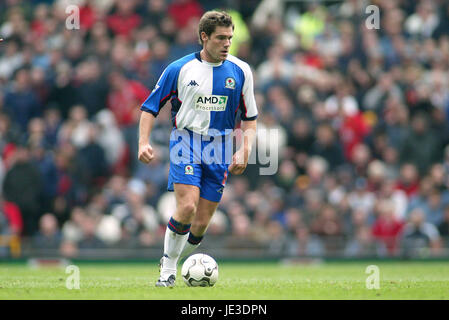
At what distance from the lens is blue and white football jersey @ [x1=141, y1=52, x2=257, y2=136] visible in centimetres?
932

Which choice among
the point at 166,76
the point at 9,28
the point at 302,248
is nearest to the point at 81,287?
the point at 166,76

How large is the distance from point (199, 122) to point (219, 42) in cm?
91

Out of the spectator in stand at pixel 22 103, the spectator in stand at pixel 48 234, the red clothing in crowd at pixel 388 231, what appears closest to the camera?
the spectator in stand at pixel 48 234

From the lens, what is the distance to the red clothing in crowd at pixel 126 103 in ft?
57.9

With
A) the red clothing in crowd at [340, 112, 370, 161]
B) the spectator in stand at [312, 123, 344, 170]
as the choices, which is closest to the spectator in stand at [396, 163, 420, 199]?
the red clothing in crowd at [340, 112, 370, 161]

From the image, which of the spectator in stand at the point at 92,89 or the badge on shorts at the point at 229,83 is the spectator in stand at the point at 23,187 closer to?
the spectator in stand at the point at 92,89

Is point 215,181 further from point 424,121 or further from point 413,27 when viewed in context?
point 413,27

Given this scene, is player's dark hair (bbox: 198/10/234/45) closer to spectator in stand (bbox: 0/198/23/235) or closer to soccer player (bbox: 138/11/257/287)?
soccer player (bbox: 138/11/257/287)

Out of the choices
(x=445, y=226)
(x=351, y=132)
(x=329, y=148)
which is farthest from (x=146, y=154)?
(x=351, y=132)

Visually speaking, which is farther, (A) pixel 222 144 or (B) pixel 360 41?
(B) pixel 360 41

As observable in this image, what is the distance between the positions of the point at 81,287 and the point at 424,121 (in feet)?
33.5

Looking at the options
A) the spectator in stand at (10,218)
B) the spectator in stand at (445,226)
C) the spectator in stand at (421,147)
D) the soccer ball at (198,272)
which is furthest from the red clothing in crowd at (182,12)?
the soccer ball at (198,272)

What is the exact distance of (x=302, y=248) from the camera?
16359mm

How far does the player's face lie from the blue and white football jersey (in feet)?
0.64
